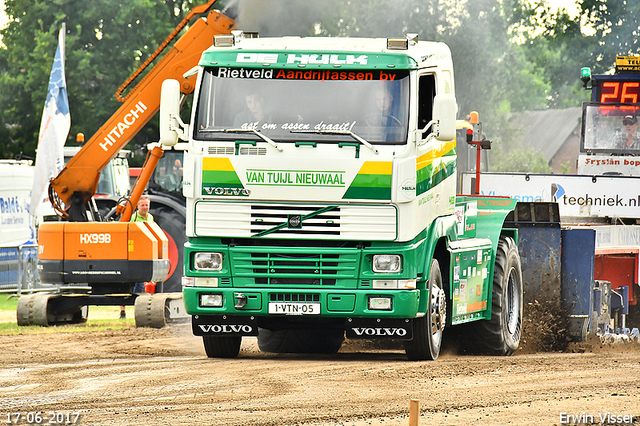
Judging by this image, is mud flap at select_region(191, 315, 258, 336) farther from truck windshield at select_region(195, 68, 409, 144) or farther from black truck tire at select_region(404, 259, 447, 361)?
truck windshield at select_region(195, 68, 409, 144)

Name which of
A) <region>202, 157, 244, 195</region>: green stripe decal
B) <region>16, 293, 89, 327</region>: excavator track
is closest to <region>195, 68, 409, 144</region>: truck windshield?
<region>202, 157, 244, 195</region>: green stripe decal

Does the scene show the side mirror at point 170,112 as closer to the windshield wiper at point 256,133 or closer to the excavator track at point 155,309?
the windshield wiper at point 256,133

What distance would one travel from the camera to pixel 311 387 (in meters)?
9.58

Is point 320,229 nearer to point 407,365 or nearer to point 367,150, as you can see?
point 367,150

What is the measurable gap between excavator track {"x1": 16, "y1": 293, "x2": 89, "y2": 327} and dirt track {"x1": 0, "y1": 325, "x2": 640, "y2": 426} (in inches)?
126

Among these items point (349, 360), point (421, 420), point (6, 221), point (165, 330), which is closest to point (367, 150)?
point (349, 360)

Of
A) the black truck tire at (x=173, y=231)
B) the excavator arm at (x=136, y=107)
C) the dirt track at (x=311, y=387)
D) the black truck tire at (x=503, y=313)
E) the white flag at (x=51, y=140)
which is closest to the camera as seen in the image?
the dirt track at (x=311, y=387)

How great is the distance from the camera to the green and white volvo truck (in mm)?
10617

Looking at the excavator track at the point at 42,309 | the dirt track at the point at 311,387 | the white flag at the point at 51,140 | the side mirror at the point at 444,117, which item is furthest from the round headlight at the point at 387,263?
the white flag at the point at 51,140

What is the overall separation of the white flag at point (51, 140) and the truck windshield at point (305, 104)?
7.50 metres

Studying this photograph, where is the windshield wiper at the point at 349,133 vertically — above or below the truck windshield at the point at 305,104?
below

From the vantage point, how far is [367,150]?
1055 cm

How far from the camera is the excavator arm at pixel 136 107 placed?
49.5 ft

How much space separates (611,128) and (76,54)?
A: 18.8 meters
